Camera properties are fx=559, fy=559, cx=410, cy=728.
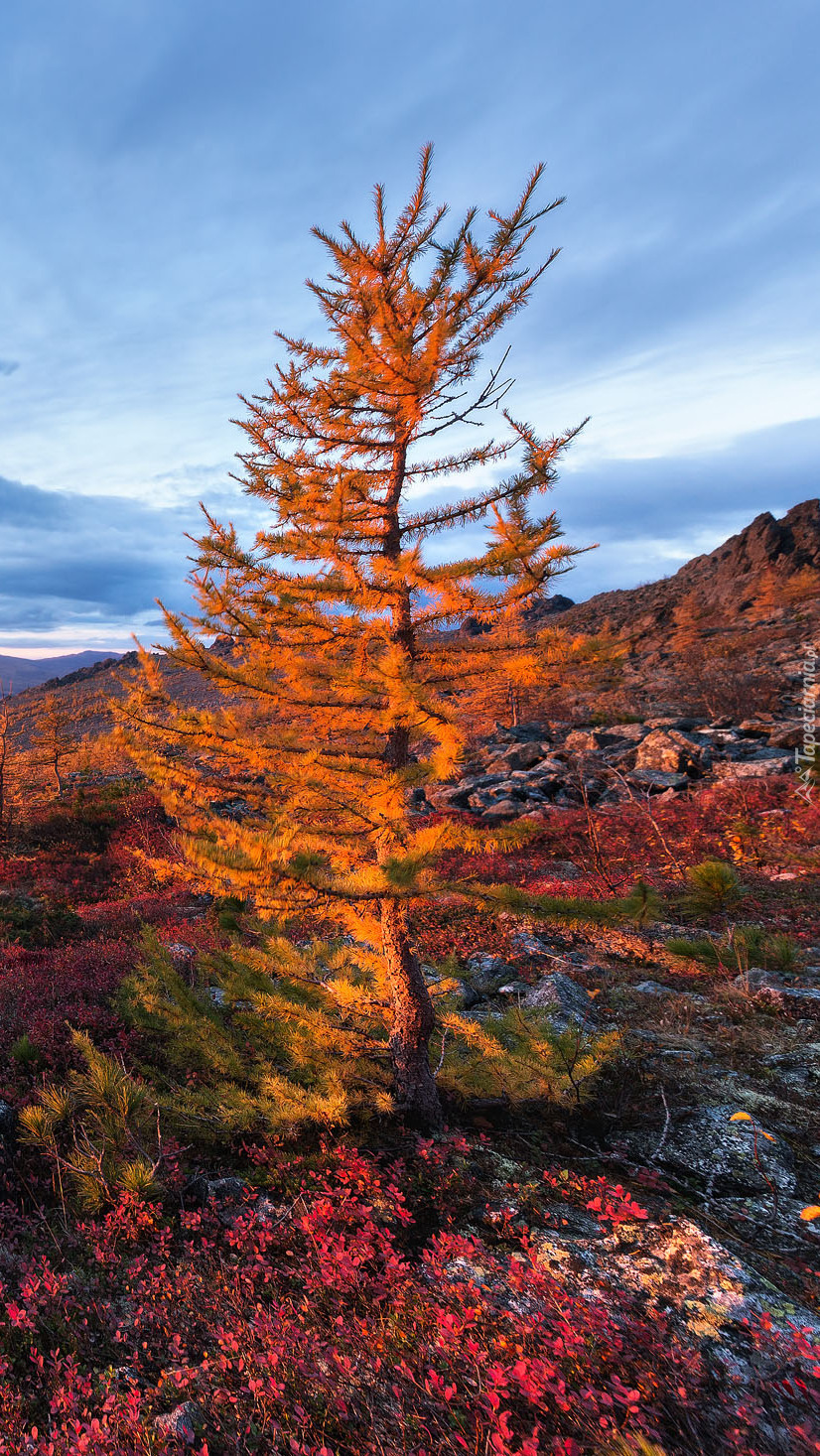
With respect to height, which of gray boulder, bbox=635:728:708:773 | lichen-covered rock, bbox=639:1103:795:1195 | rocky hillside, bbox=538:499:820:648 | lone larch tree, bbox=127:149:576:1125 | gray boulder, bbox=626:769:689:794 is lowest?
lichen-covered rock, bbox=639:1103:795:1195

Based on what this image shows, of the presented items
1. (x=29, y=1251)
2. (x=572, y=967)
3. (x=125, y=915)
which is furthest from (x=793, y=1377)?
(x=125, y=915)

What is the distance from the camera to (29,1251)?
3625 mm

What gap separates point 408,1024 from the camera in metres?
4.46

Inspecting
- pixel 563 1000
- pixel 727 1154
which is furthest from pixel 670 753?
pixel 727 1154

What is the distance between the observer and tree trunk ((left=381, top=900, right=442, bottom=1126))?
4.43m

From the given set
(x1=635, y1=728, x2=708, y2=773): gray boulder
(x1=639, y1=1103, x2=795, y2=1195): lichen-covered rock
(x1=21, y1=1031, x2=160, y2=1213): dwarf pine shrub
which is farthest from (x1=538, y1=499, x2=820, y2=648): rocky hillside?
(x1=21, y1=1031, x2=160, y2=1213): dwarf pine shrub

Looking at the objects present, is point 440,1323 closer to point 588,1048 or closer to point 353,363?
point 588,1048

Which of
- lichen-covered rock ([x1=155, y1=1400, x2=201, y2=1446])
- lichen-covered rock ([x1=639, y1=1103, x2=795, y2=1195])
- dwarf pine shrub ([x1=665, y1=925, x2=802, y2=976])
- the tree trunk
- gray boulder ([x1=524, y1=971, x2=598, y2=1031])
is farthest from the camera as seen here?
dwarf pine shrub ([x1=665, y1=925, x2=802, y2=976])

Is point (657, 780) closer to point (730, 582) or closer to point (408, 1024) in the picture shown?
point (408, 1024)

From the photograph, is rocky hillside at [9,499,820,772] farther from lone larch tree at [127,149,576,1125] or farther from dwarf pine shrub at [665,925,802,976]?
dwarf pine shrub at [665,925,802,976]

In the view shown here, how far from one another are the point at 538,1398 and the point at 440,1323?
50cm

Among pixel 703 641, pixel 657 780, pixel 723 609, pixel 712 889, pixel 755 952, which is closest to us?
pixel 755 952

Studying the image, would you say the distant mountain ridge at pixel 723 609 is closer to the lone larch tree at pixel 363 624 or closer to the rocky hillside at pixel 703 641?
the rocky hillside at pixel 703 641

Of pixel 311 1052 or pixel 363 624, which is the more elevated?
pixel 363 624
